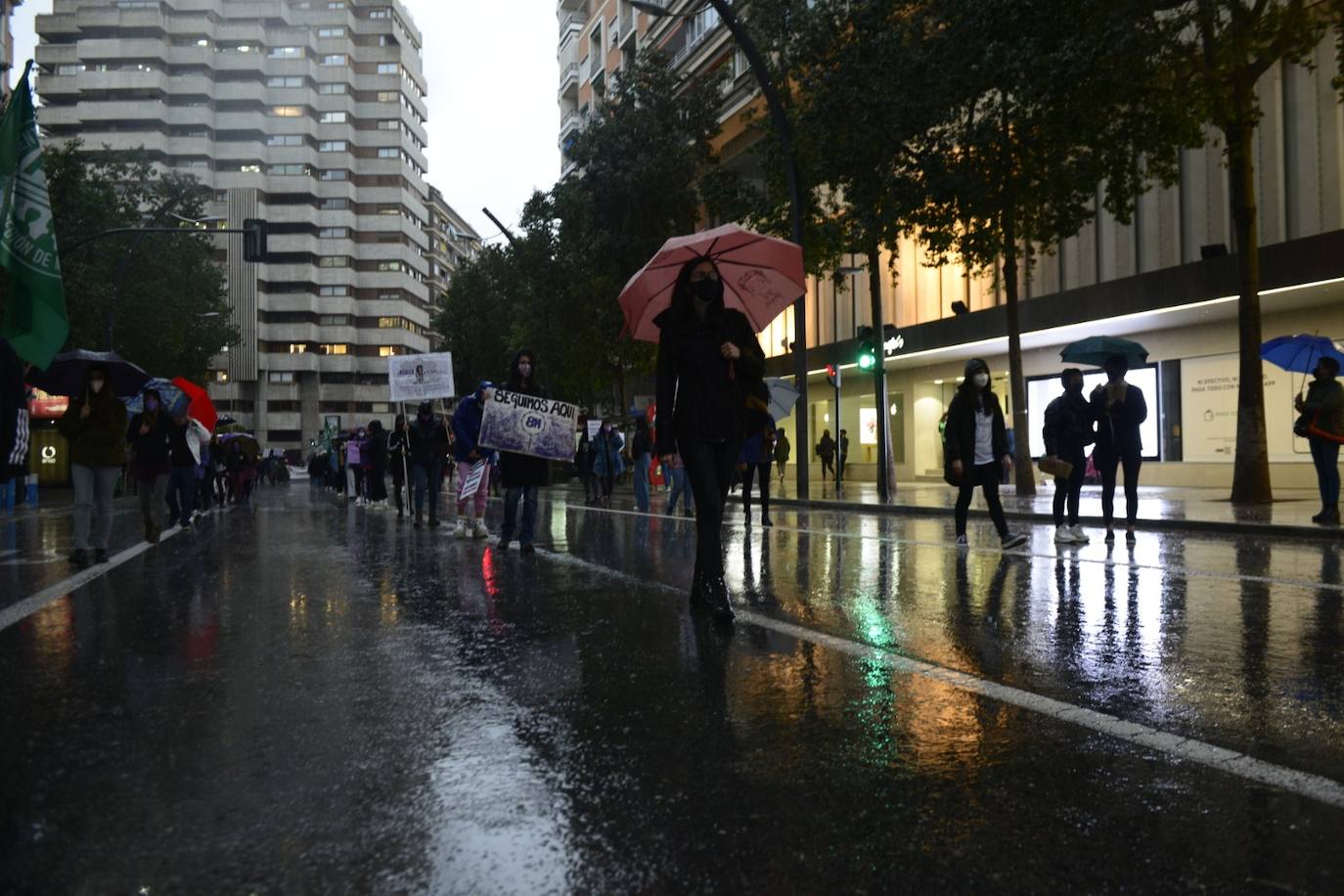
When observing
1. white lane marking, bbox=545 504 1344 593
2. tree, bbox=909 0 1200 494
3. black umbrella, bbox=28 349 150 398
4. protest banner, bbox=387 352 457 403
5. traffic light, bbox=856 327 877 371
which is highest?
tree, bbox=909 0 1200 494

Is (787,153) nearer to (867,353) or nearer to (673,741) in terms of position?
(867,353)

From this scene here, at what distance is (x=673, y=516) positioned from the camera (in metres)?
17.6

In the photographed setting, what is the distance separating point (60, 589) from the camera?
336 inches

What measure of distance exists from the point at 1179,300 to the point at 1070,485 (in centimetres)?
1425

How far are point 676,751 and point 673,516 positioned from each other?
1402 centimetres

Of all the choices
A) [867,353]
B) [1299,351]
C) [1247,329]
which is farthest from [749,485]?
[867,353]

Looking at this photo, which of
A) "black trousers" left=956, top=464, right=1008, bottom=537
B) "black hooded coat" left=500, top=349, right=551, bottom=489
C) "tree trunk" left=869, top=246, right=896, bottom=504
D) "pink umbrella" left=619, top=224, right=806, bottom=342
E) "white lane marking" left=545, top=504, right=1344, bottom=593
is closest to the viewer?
"white lane marking" left=545, top=504, right=1344, bottom=593

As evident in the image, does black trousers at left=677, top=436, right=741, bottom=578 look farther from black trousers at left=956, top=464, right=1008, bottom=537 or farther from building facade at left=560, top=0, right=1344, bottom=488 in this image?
building facade at left=560, top=0, right=1344, bottom=488

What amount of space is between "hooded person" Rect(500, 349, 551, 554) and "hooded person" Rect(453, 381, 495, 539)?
2.41 ft

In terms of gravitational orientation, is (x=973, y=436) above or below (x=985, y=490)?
above

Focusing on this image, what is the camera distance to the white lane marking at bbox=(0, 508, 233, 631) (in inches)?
275

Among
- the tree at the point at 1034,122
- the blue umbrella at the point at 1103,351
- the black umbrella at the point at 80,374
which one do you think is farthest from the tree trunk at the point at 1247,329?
the black umbrella at the point at 80,374

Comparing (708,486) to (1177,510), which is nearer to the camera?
(708,486)

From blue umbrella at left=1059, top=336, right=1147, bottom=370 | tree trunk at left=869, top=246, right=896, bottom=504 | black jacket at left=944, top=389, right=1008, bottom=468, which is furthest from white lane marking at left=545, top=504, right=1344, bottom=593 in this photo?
tree trunk at left=869, top=246, right=896, bottom=504
